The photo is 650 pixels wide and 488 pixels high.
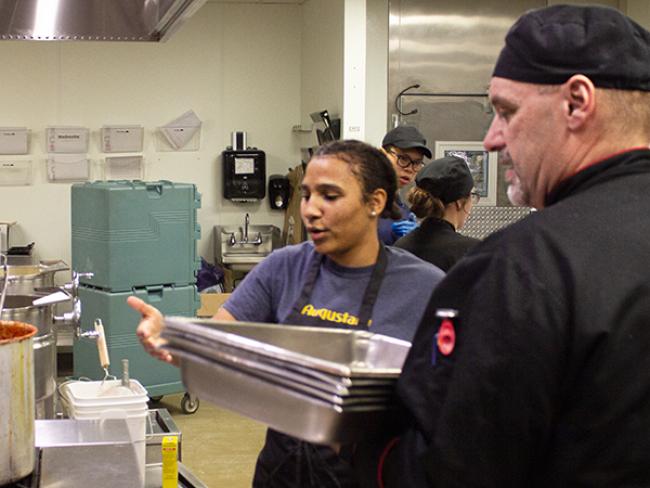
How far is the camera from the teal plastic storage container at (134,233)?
5074 millimetres

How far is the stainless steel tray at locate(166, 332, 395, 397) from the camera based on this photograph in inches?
40.6

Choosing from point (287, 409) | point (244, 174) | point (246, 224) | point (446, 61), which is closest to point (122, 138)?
point (244, 174)

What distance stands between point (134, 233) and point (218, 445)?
4.15 ft

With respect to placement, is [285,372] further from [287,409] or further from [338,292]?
[338,292]

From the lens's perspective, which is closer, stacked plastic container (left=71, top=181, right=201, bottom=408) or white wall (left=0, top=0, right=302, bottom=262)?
stacked plastic container (left=71, top=181, right=201, bottom=408)

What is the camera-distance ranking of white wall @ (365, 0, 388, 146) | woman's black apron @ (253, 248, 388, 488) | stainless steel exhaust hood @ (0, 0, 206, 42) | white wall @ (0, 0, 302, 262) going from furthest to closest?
white wall @ (0, 0, 302, 262) < white wall @ (365, 0, 388, 146) < stainless steel exhaust hood @ (0, 0, 206, 42) < woman's black apron @ (253, 248, 388, 488)

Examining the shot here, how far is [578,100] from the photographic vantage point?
990mm

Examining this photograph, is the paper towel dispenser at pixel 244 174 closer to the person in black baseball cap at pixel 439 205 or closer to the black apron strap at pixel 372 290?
the person in black baseball cap at pixel 439 205

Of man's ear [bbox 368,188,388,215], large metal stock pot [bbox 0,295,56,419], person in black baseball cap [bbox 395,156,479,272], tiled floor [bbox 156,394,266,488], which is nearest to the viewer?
man's ear [bbox 368,188,388,215]

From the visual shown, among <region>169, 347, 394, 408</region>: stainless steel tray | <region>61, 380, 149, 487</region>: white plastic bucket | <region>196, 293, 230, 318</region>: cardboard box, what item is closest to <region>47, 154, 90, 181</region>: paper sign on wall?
<region>196, 293, 230, 318</region>: cardboard box

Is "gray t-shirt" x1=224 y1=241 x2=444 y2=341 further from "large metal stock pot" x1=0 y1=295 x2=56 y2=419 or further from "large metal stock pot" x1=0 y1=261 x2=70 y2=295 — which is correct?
"large metal stock pot" x1=0 y1=261 x2=70 y2=295

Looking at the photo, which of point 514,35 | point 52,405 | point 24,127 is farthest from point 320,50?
point 514,35

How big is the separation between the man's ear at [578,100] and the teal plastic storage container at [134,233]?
4277 mm

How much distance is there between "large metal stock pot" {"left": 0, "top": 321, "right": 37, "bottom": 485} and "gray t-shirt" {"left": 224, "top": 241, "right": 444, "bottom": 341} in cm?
47
